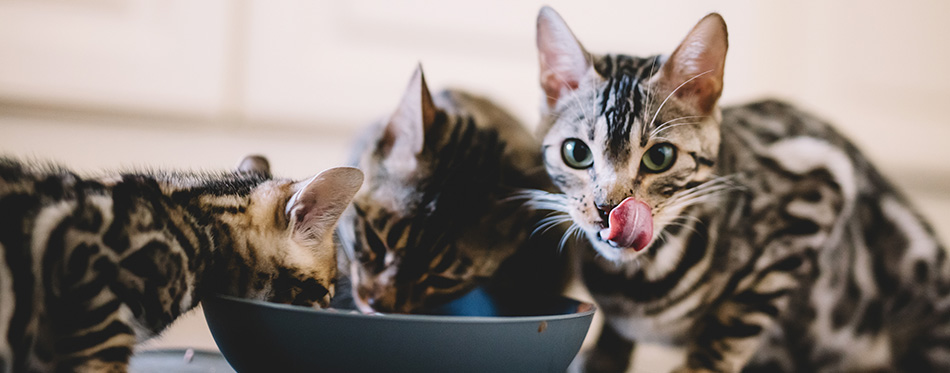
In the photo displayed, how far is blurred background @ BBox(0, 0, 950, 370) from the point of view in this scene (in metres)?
1.46

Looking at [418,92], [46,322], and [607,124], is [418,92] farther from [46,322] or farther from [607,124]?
[46,322]

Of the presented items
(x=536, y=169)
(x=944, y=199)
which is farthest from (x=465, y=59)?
(x=944, y=199)

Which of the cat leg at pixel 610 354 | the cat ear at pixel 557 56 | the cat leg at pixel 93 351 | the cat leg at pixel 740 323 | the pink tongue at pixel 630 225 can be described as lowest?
the cat leg at pixel 610 354

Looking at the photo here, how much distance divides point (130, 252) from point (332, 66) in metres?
1.04

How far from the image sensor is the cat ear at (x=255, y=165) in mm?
918

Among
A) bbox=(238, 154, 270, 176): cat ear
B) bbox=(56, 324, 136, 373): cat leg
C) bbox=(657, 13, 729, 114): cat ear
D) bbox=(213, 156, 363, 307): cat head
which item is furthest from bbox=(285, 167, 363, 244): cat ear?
bbox=(657, 13, 729, 114): cat ear

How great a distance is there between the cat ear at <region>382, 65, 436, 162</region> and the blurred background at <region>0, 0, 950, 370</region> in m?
0.53

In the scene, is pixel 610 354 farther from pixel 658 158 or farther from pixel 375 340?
pixel 375 340

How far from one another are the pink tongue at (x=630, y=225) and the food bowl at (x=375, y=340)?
0.12m

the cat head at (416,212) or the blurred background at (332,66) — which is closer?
the cat head at (416,212)

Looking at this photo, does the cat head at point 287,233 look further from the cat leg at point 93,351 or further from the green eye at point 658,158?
the green eye at point 658,158

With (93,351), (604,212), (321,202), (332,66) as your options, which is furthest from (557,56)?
(332,66)

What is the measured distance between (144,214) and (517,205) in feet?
1.57

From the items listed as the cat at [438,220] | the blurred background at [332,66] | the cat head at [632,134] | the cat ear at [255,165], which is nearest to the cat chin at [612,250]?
the cat head at [632,134]
